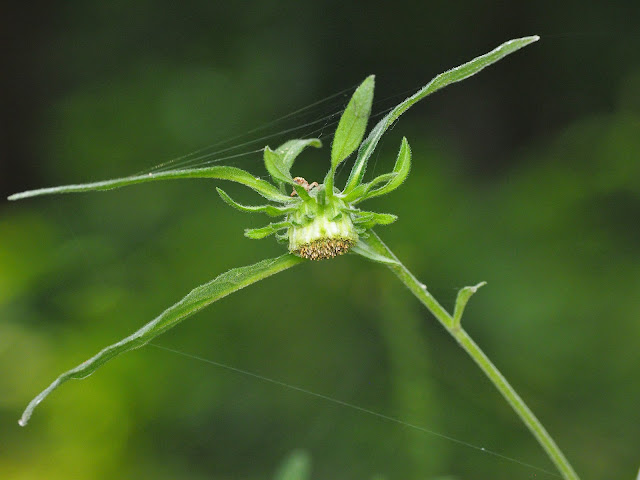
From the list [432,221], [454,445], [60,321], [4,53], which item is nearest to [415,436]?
[454,445]

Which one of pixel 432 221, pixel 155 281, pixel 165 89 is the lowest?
pixel 432 221

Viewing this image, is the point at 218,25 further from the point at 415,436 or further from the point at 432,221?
the point at 415,436

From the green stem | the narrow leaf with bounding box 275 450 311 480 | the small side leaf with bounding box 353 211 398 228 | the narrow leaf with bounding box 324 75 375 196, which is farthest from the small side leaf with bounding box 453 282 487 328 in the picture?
the narrow leaf with bounding box 275 450 311 480

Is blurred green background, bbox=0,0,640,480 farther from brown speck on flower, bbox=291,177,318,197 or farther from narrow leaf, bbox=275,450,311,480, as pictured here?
brown speck on flower, bbox=291,177,318,197

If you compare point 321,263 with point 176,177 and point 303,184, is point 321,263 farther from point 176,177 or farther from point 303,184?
point 176,177

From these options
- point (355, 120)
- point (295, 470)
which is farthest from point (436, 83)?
point (295, 470)

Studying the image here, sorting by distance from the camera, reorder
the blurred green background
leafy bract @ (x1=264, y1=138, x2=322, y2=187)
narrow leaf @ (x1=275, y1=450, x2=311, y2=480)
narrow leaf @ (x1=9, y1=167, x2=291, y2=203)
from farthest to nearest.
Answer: the blurred green background
narrow leaf @ (x1=275, y1=450, x2=311, y2=480)
leafy bract @ (x1=264, y1=138, x2=322, y2=187)
narrow leaf @ (x1=9, y1=167, x2=291, y2=203)
